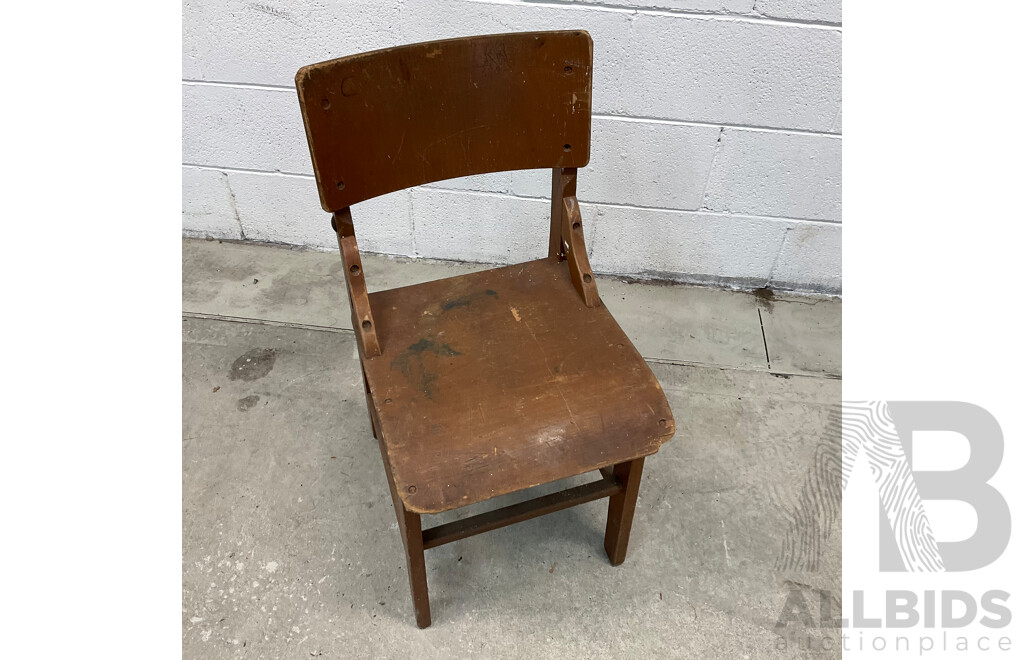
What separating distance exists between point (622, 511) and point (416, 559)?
0.39 metres

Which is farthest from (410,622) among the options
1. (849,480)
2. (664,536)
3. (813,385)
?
(813,385)

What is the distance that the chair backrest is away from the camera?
989mm

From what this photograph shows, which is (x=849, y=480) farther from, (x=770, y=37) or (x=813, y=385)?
(x=770, y=37)

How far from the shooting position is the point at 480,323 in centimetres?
117

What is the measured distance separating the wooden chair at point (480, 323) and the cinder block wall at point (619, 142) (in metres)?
0.57

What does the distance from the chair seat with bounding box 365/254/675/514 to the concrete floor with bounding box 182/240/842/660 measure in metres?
0.45

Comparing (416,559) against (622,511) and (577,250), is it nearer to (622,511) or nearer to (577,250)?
(622,511)

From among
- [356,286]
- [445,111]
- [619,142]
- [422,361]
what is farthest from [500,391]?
[619,142]

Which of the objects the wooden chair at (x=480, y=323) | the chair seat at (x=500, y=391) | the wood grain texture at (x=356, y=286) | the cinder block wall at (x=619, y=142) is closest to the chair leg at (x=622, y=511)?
the wooden chair at (x=480, y=323)

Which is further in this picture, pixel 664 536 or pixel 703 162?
pixel 703 162

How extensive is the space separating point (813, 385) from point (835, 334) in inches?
9.9

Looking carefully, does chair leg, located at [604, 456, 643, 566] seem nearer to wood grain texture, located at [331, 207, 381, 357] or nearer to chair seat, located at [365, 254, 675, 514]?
chair seat, located at [365, 254, 675, 514]

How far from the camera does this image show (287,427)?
5.17 ft

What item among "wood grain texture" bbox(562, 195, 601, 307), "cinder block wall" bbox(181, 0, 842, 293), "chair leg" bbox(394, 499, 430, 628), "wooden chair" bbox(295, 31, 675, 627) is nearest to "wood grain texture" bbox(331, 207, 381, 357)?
"wooden chair" bbox(295, 31, 675, 627)
